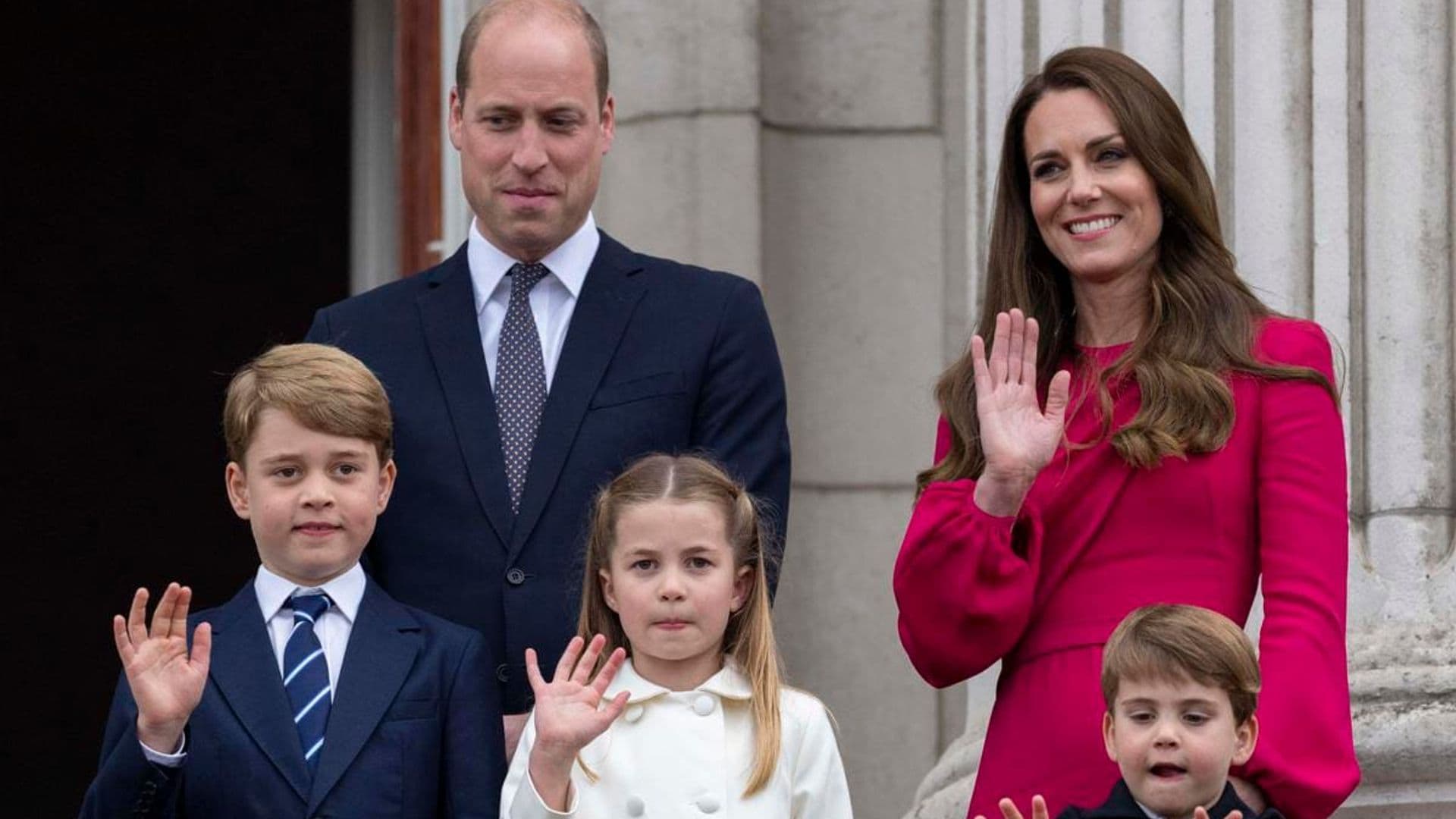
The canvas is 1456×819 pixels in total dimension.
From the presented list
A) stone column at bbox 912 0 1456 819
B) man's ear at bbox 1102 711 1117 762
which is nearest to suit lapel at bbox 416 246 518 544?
man's ear at bbox 1102 711 1117 762

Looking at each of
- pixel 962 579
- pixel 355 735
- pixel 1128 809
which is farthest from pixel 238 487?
pixel 1128 809

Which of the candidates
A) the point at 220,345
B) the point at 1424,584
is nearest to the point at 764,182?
the point at 1424,584

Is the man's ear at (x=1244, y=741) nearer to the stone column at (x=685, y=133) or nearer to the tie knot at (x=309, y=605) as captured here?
the tie knot at (x=309, y=605)

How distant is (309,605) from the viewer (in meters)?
3.88

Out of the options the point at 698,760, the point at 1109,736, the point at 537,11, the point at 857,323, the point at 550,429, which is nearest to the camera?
the point at 1109,736

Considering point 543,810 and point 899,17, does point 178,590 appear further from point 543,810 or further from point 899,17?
point 899,17

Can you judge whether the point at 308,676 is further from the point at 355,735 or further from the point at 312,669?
the point at 355,735

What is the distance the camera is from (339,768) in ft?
12.3

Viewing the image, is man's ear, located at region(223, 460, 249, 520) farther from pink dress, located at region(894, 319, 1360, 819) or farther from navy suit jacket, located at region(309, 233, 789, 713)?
pink dress, located at region(894, 319, 1360, 819)

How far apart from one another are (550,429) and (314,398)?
1.22 ft

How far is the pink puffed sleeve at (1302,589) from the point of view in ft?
11.4

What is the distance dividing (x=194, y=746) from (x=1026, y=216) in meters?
1.35

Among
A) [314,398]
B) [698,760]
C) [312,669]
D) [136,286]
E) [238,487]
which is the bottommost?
[698,760]

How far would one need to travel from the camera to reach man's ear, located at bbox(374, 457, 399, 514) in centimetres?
394
